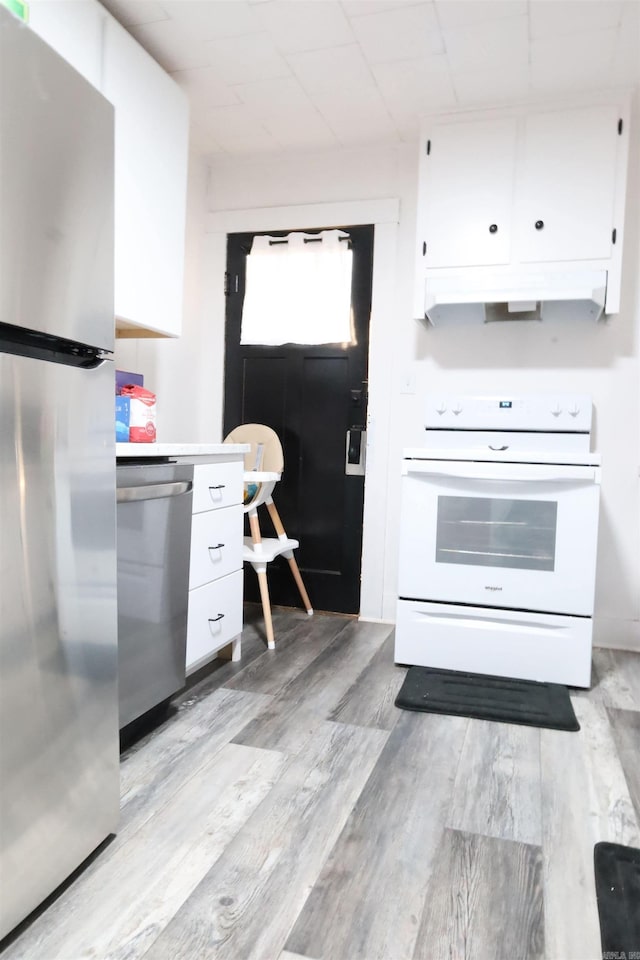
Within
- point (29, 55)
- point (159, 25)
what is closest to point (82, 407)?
point (29, 55)

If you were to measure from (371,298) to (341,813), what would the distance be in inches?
90.6

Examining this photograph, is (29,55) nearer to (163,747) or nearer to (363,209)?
(163,747)

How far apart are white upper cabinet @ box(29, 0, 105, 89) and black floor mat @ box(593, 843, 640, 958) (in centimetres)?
223

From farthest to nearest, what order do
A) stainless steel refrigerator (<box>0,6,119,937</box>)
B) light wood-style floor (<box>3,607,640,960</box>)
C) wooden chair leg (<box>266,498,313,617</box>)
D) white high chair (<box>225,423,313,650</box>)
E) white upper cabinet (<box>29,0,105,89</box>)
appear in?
wooden chair leg (<box>266,498,313,617</box>), white high chair (<box>225,423,313,650</box>), white upper cabinet (<box>29,0,105,89</box>), light wood-style floor (<box>3,607,640,960</box>), stainless steel refrigerator (<box>0,6,119,937</box>)

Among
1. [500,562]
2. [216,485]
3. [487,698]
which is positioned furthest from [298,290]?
[487,698]

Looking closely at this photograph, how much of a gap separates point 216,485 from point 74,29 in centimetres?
141

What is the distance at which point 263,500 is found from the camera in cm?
272

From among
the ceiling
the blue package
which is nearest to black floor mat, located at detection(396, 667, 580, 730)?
the blue package

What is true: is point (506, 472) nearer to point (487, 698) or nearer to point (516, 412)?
point (516, 412)

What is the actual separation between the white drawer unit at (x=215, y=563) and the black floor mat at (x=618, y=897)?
123cm

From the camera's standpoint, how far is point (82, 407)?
45.5 inches

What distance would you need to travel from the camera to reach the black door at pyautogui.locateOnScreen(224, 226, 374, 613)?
3.08 metres

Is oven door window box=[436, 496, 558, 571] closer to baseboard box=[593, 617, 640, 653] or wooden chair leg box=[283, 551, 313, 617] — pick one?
baseboard box=[593, 617, 640, 653]

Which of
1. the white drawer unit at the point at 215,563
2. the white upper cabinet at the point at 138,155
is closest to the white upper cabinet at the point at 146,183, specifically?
the white upper cabinet at the point at 138,155
